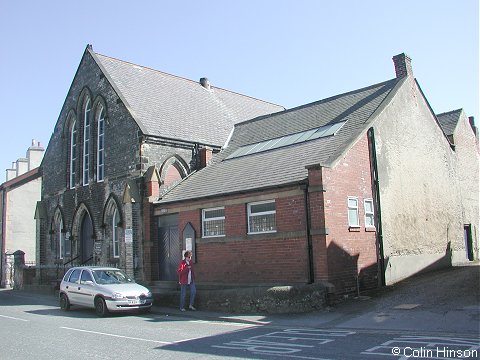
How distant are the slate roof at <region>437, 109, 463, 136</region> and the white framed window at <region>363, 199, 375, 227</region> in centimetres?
1129

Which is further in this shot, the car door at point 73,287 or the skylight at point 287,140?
the skylight at point 287,140

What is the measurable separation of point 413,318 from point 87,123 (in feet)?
65.8

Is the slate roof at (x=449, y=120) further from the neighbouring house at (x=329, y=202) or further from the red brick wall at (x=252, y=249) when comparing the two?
the red brick wall at (x=252, y=249)

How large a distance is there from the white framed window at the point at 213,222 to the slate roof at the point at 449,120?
14880 millimetres

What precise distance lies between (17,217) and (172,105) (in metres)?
14.3

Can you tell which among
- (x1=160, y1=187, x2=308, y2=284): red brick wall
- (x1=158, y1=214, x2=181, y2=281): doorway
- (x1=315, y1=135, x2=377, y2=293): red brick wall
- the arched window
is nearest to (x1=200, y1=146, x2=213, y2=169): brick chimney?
→ (x1=158, y1=214, x2=181, y2=281): doorway

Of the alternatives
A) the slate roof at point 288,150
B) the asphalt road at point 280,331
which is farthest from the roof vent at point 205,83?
the asphalt road at point 280,331

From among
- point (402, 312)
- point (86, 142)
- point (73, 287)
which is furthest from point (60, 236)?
point (402, 312)

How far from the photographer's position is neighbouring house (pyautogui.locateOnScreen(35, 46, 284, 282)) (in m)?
20.8

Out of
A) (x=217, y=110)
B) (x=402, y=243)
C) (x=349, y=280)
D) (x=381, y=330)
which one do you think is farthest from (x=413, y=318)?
(x=217, y=110)

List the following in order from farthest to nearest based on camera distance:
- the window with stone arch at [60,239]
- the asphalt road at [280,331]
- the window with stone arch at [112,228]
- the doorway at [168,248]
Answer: the window with stone arch at [60,239], the window with stone arch at [112,228], the doorway at [168,248], the asphalt road at [280,331]

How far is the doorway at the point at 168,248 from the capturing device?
19797 mm

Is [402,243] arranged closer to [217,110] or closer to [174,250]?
[174,250]

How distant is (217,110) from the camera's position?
2780 centimetres
